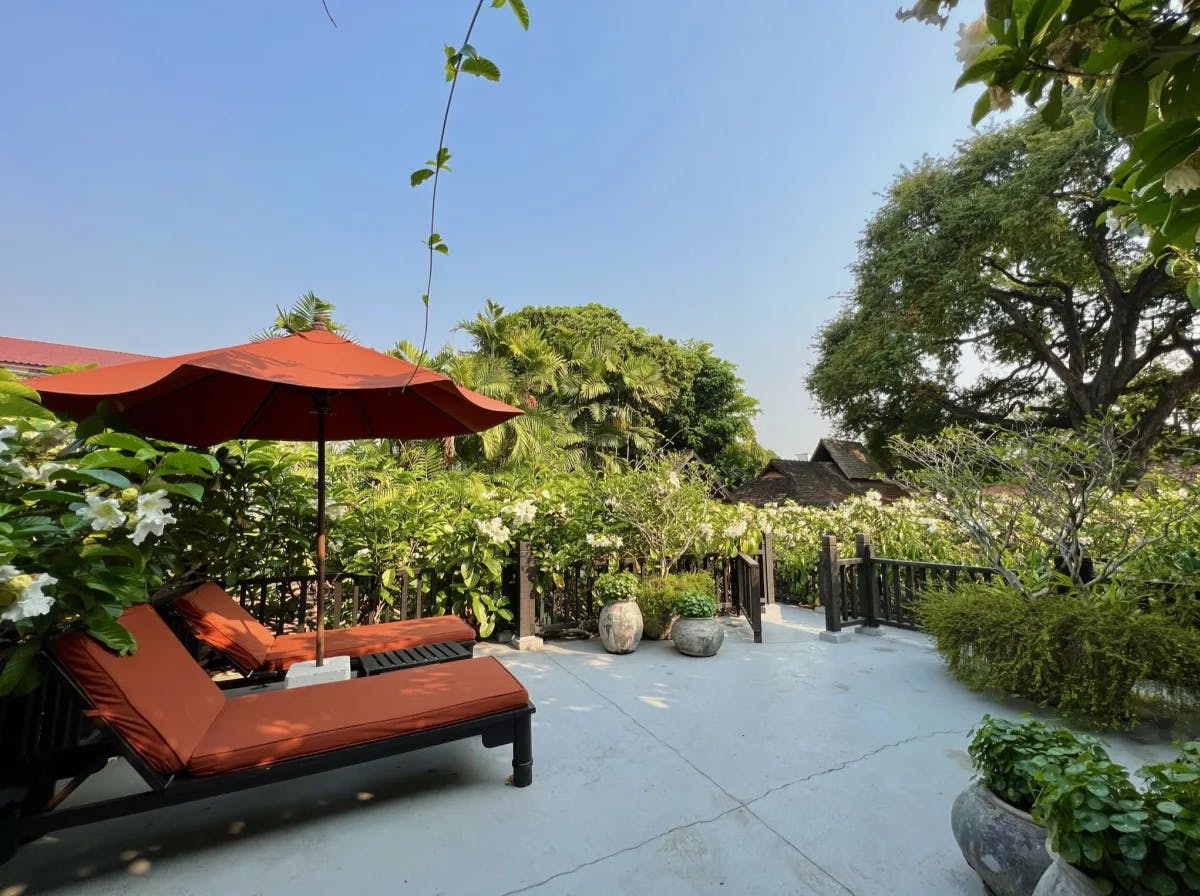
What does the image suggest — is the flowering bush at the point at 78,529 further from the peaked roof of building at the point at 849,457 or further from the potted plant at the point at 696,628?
the peaked roof of building at the point at 849,457

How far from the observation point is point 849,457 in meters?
22.1

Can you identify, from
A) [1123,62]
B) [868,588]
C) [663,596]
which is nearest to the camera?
[1123,62]

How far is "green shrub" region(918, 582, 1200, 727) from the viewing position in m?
3.04

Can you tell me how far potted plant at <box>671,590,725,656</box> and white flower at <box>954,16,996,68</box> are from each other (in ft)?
14.6

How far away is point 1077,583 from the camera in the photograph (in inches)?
153

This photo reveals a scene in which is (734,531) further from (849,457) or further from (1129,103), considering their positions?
(849,457)

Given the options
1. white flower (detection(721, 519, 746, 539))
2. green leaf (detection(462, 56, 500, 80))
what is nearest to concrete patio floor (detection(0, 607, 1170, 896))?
white flower (detection(721, 519, 746, 539))

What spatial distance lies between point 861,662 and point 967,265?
15697mm

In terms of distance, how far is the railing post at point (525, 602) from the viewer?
4988 mm

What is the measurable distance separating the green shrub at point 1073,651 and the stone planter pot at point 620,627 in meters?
2.46

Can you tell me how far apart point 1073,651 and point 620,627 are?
3.21 meters

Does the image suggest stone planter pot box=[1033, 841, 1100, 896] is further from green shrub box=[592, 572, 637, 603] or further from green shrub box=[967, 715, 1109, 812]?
green shrub box=[592, 572, 637, 603]

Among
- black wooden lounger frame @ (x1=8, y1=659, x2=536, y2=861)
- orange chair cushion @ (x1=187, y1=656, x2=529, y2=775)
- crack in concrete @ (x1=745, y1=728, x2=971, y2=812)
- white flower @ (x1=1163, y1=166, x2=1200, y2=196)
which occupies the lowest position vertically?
crack in concrete @ (x1=745, y1=728, x2=971, y2=812)

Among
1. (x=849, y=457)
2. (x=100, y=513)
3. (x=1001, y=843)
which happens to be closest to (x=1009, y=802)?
(x=1001, y=843)
